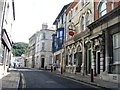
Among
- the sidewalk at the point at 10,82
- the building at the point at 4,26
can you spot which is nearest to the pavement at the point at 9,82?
the sidewalk at the point at 10,82

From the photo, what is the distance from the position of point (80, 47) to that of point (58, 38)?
13679 mm

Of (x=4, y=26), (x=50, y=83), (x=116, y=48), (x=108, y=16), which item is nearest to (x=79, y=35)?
(x=108, y=16)

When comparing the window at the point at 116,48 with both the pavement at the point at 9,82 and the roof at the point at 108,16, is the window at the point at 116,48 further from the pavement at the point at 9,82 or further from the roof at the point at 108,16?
the pavement at the point at 9,82

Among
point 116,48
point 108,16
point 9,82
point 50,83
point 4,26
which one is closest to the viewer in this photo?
point 9,82

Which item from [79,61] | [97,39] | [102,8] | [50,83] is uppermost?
[102,8]

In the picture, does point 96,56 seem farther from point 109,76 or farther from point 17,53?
point 17,53

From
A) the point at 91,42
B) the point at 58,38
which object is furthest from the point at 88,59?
the point at 58,38

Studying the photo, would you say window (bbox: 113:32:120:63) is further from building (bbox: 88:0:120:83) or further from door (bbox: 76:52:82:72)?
door (bbox: 76:52:82:72)

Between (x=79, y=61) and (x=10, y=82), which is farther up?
(x=79, y=61)

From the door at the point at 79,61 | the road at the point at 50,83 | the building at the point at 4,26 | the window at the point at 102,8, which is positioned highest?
the window at the point at 102,8

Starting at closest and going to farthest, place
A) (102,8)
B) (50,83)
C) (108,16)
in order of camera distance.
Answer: (50,83) → (108,16) → (102,8)

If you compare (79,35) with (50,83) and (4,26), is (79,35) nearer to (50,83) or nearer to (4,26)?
(4,26)

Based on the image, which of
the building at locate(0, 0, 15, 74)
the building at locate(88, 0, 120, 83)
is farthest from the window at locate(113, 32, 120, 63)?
the building at locate(0, 0, 15, 74)

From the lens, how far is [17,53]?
354 ft
